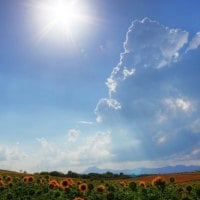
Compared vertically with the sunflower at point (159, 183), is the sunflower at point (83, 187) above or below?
above

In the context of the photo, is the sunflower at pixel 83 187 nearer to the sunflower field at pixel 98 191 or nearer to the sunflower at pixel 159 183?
the sunflower field at pixel 98 191

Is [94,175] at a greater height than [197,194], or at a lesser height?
greater

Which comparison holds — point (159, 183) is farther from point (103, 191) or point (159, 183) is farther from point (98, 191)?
point (98, 191)

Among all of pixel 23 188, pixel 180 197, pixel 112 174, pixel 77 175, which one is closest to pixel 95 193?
pixel 180 197

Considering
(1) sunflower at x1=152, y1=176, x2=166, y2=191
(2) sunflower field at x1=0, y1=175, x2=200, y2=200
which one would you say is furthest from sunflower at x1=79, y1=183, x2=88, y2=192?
(1) sunflower at x1=152, y1=176, x2=166, y2=191

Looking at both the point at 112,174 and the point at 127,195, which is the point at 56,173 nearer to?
the point at 112,174

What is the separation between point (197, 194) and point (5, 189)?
438 inches

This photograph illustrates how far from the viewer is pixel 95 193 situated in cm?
2283

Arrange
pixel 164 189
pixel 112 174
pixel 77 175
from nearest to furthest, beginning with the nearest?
pixel 164 189
pixel 77 175
pixel 112 174

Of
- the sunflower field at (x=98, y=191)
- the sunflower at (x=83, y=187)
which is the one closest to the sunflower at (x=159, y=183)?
the sunflower field at (x=98, y=191)

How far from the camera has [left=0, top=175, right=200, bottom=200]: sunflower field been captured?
69.5ft

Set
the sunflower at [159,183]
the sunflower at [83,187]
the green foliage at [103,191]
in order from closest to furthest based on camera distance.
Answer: the green foliage at [103,191] → the sunflower at [159,183] → the sunflower at [83,187]

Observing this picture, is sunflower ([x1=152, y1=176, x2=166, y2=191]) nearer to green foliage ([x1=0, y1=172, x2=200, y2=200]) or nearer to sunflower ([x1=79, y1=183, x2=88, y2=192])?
green foliage ([x1=0, y1=172, x2=200, y2=200])

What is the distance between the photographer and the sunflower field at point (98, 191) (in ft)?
69.5
